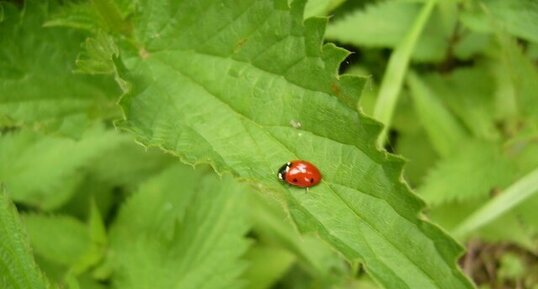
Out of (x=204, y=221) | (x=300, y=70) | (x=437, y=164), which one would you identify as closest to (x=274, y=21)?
(x=300, y=70)

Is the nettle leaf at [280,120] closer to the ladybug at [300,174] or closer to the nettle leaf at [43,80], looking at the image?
the ladybug at [300,174]

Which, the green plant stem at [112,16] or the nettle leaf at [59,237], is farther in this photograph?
the nettle leaf at [59,237]

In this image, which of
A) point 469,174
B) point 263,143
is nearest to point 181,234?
point 263,143

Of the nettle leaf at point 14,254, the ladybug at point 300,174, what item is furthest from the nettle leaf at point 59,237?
the ladybug at point 300,174

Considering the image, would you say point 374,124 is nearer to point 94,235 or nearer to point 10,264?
point 10,264

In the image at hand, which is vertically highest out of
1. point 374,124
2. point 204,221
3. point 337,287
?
point 374,124

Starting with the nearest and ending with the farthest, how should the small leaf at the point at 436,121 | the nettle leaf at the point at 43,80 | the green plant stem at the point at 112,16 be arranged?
the green plant stem at the point at 112,16
the nettle leaf at the point at 43,80
the small leaf at the point at 436,121

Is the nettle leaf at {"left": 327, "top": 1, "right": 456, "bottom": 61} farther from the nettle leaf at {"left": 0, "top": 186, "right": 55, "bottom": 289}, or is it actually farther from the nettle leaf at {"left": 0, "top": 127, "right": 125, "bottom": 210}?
the nettle leaf at {"left": 0, "top": 186, "right": 55, "bottom": 289}
